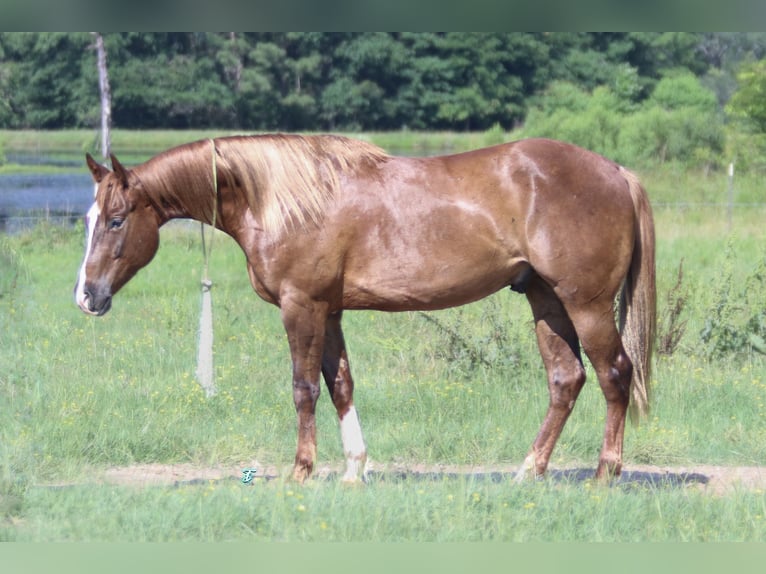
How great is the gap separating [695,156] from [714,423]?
19197 millimetres

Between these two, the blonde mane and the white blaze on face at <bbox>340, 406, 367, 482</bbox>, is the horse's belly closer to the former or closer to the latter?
the blonde mane

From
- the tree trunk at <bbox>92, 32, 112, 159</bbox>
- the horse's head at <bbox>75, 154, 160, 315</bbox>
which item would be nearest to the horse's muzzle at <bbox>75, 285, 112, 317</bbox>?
the horse's head at <bbox>75, 154, 160, 315</bbox>

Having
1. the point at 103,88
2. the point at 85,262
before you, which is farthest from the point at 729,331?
the point at 103,88

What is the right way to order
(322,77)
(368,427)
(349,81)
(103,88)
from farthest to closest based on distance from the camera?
(322,77), (349,81), (103,88), (368,427)

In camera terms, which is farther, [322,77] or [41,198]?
[322,77]

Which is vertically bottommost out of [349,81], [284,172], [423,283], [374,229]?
[423,283]

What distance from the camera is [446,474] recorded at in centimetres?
587

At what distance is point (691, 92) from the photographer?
3006cm

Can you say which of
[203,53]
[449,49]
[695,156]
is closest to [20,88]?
[203,53]

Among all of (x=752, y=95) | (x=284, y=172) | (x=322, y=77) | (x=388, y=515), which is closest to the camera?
(x=388, y=515)

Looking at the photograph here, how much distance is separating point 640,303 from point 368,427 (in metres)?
2.03

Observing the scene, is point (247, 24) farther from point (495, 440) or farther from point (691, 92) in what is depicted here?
point (691, 92)

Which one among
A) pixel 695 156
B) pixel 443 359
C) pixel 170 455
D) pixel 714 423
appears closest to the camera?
pixel 170 455

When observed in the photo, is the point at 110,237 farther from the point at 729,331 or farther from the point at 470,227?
the point at 729,331
